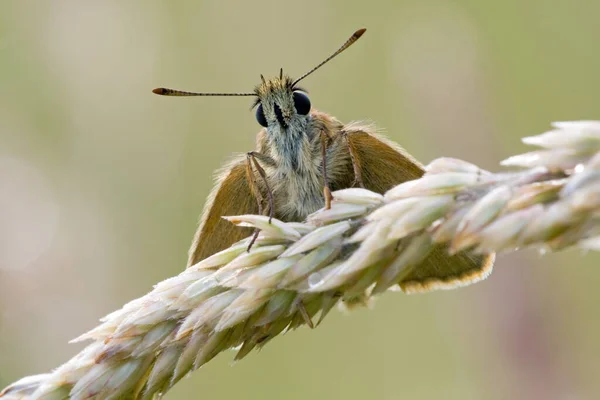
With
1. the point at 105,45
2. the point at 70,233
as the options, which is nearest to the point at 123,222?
the point at 70,233

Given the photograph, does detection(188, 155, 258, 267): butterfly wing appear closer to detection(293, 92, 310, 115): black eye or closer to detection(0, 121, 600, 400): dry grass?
detection(293, 92, 310, 115): black eye

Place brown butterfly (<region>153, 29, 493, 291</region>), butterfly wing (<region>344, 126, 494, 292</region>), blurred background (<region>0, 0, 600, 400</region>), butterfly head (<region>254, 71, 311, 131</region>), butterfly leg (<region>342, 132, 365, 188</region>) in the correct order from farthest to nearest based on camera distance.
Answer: blurred background (<region>0, 0, 600, 400</region>) < butterfly head (<region>254, 71, 311, 131</region>) < brown butterfly (<region>153, 29, 493, 291</region>) < butterfly leg (<region>342, 132, 365, 188</region>) < butterfly wing (<region>344, 126, 494, 292</region>)

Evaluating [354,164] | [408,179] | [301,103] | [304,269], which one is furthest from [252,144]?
[304,269]

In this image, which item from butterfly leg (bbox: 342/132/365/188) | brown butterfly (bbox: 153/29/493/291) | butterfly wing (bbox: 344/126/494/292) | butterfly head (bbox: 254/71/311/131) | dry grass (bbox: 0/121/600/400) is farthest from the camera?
butterfly head (bbox: 254/71/311/131)

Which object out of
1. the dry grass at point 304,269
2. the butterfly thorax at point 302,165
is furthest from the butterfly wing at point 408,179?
the dry grass at point 304,269

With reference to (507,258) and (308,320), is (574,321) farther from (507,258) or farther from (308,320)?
(308,320)

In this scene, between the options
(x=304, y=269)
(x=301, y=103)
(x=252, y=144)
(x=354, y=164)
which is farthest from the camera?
(x=252, y=144)

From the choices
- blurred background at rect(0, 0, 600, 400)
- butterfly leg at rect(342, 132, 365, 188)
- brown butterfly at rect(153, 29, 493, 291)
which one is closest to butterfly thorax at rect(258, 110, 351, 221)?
brown butterfly at rect(153, 29, 493, 291)

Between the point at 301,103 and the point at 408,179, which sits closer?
the point at 408,179

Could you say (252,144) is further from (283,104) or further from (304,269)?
(304,269)
